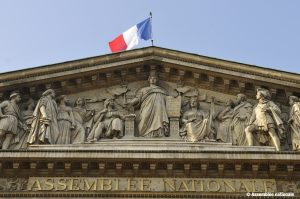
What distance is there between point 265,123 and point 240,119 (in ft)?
2.75

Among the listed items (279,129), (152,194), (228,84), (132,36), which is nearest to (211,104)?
(228,84)

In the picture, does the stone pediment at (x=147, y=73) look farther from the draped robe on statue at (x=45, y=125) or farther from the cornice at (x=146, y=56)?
the draped robe on statue at (x=45, y=125)

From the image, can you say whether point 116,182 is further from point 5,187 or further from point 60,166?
point 5,187

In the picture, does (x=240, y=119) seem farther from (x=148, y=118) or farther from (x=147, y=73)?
(x=147, y=73)

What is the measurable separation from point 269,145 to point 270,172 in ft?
3.15

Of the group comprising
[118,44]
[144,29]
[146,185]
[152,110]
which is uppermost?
[144,29]

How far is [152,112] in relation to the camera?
18609 millimetres

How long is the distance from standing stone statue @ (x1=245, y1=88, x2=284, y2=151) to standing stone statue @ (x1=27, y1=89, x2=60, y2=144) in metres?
5.27

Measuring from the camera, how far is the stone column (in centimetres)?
1817

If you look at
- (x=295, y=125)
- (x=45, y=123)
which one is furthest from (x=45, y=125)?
(x=295, y=125)

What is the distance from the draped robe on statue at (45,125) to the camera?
57.8 feet

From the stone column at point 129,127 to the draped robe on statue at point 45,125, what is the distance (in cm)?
188

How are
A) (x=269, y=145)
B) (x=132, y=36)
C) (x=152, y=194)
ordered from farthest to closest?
(x=132, y=36), (x=269, y=145), (x=152, y=194)

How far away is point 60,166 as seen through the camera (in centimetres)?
1705
